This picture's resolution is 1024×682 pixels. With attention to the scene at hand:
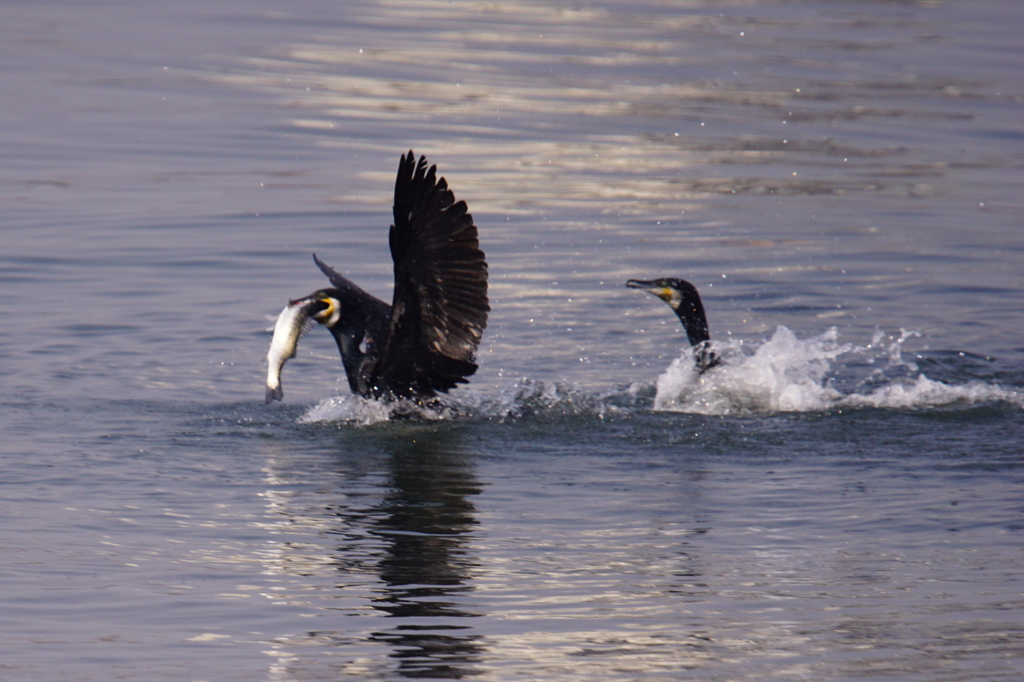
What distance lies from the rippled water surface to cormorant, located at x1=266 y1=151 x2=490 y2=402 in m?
0.25

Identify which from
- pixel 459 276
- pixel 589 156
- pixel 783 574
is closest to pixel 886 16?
pixel 589 156

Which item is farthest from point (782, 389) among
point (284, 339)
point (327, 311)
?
point (284, 339)

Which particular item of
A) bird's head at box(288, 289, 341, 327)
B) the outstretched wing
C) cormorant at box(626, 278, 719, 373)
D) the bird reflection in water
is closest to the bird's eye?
bird's head at box(288, 289, 341, 327)

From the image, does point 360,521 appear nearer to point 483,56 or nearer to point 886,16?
point 483,56

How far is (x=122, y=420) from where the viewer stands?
7.24 meters

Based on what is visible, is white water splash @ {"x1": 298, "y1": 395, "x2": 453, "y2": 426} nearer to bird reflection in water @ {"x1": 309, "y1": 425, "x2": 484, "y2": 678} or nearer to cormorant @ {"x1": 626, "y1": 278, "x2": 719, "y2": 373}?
bird reflection in water @ {"x1": 309, "y1": 425, "x2": 484, "y2": 678}

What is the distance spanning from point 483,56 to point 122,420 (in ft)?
46.3

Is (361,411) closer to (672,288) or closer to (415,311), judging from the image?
(415,311)

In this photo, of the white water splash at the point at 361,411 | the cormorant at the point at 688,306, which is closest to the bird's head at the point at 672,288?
the cormorant at the point at 688,306

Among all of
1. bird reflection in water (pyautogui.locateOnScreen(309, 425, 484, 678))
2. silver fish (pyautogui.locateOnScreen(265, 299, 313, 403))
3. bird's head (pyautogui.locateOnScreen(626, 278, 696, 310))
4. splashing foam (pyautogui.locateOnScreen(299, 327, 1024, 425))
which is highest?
bird's head (pyautogui.locateOnScreen(626, 278, 696, 310))

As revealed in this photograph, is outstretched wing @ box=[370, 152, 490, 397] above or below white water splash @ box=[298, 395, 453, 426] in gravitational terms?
above

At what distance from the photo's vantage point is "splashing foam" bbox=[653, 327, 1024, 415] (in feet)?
24.7

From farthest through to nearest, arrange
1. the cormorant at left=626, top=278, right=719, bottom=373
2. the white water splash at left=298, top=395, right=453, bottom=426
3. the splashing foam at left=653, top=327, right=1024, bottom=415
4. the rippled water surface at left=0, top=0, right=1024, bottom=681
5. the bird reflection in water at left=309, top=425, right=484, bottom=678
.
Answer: the cormorant at left=626, top=278, right=719, bottom=373 → the splashing foam at left=653, top=327, right=1024, bottom=415 → the white water splash at left=298, top=395, right=453, bottom=426 → the rippled water surface at left=0, top=0, right=1024, bottom=681 → the bird reflection in water at left=309, top=425, right=484, bottom=678

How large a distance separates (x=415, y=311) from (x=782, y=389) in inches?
75.7
